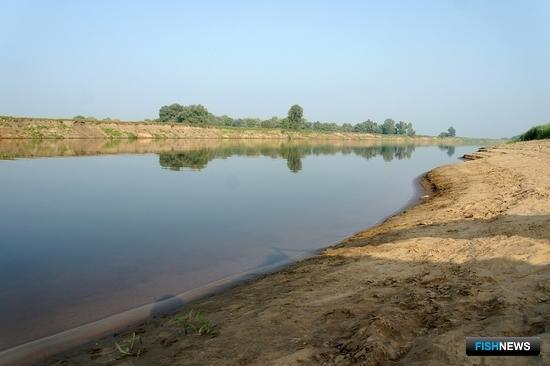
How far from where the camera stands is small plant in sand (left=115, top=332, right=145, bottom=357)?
5273mm

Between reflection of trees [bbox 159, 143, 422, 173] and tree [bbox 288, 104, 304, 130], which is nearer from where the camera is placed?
reflection of trees [bbox 159, 143, 422, 173]

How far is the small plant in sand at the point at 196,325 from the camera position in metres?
5.64

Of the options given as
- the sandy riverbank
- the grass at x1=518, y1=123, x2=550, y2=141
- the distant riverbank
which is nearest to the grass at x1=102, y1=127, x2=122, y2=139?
the distant riverbank

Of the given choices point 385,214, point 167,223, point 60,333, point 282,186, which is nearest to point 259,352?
point 60,333

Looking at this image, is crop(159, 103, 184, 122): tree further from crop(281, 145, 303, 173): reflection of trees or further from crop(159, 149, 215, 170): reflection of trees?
crop(159, 149, 215, 170): reflection of trees

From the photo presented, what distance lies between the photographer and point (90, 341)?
21.4ft

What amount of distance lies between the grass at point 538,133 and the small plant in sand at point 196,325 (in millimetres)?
56109

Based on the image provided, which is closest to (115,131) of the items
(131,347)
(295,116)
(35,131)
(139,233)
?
(35,131)

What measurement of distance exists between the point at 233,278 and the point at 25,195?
15.3m

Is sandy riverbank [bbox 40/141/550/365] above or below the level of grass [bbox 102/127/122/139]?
below

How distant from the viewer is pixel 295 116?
156m

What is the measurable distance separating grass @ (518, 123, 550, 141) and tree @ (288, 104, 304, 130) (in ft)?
333

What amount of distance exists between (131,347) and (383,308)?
3.67 m

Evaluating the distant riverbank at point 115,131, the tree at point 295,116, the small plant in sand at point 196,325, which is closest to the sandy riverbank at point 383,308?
the small plant in sand at point 196,325
